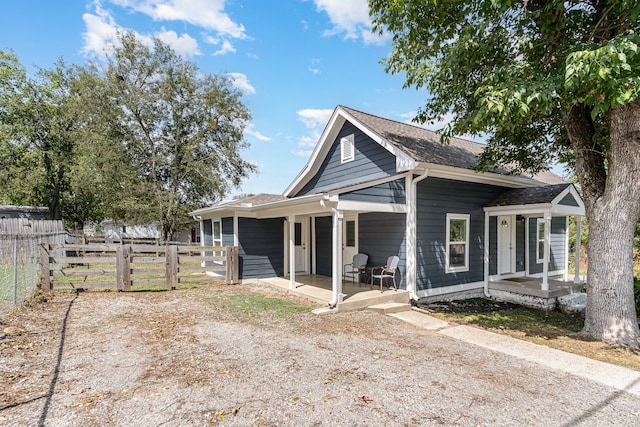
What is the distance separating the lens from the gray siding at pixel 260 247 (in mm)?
10562

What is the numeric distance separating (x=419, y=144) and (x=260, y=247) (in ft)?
20.0

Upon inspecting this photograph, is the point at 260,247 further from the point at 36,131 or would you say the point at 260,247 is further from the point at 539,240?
the point at 36,131

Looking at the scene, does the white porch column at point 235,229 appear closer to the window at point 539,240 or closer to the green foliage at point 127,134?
the green foliage at point 127,134

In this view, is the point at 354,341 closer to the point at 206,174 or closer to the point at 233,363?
the point at 233,363

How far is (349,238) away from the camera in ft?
32.2

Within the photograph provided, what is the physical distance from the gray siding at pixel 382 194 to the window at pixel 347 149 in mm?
2558

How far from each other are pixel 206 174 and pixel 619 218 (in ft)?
59.5

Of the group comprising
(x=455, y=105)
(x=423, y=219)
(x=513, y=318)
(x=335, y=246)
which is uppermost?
(x=455, y=105)

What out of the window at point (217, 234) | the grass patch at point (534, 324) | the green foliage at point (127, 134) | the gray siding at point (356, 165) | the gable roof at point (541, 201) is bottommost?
the grass patch at point (534, 324)

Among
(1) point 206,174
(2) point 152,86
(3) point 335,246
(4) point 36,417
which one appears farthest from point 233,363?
(2) point 152,86

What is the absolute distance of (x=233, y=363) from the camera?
424 cm

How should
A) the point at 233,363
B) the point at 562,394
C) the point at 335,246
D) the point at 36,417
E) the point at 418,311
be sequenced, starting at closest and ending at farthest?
the point at 36,417
the point at 562,394
the point at 233,363
the point at 335,246
the point at 418,311

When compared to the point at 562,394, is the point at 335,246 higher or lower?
higher

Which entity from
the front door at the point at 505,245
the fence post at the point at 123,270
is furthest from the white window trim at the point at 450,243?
the fence post at the point at 123,270
